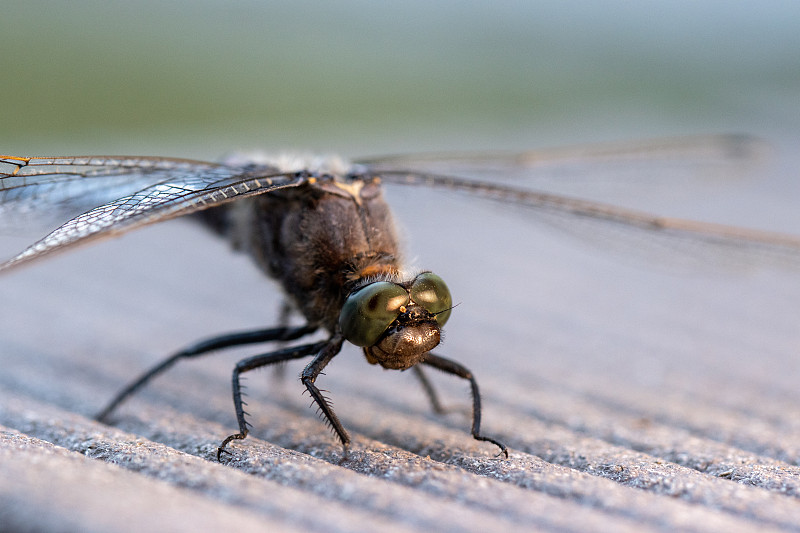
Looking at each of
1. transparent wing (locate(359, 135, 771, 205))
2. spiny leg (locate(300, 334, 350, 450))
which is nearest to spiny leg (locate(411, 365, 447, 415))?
spiny leg (locate(300, 334, 350, 450))

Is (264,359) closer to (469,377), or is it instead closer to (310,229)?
(310,229)

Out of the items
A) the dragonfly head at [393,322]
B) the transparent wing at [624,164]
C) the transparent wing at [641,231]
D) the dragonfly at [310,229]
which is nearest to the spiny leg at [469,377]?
the dragonfly at [310,229]

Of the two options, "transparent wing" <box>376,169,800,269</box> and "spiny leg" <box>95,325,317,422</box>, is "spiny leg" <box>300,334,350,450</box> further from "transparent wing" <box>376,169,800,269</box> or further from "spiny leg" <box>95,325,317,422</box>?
"transparent wing" <box>376,169,800,269</box>

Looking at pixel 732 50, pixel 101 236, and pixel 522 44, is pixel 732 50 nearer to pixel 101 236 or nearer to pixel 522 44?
pixel 522 44

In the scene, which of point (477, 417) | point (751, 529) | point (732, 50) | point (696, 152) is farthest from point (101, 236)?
point (732, 50)

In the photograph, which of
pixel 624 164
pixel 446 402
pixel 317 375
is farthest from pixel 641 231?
pixel 317 375

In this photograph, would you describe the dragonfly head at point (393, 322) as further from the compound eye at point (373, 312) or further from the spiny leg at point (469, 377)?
the spiny leg at point (469, 377)

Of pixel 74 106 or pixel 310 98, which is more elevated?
pixel 310 98
